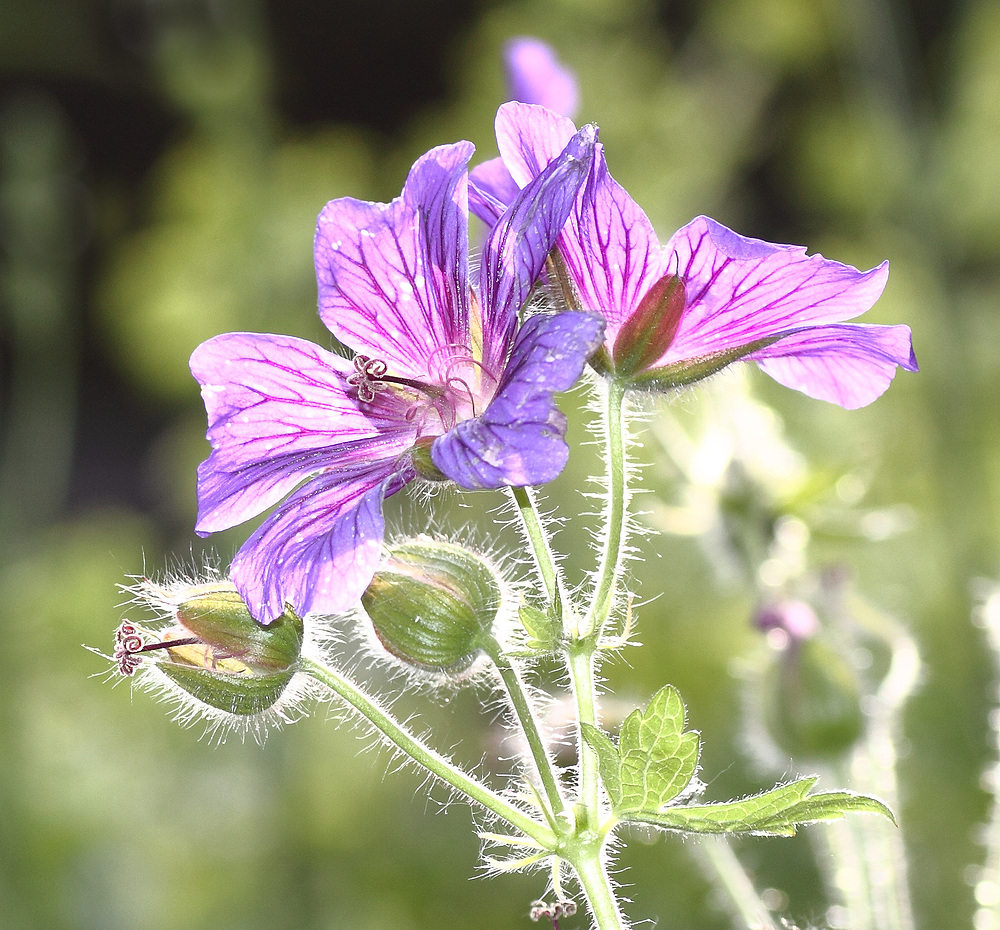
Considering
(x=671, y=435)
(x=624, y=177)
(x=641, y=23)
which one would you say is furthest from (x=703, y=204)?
(x=671, y=435)

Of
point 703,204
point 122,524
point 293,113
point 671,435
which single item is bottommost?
point 671,435

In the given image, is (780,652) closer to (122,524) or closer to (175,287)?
(175,287)

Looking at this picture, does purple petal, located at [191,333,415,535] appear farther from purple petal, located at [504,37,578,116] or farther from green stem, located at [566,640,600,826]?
purple petal, located at [504,37,578,116]

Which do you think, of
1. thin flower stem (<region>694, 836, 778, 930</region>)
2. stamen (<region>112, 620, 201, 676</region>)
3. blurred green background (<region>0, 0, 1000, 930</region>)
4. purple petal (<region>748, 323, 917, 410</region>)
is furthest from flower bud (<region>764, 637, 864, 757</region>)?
blurred green background (<region>0, 0, 1000, 930</region>)

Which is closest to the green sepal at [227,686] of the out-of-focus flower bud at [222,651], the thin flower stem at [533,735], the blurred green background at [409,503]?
the out-of-focus flower bud at [222,651]

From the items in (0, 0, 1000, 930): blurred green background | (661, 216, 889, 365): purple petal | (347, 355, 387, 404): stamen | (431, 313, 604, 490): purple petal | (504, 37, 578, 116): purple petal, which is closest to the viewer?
(431, 313, 604, 490): purple petal

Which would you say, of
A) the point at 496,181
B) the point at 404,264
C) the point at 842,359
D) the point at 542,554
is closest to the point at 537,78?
the point at 496,181

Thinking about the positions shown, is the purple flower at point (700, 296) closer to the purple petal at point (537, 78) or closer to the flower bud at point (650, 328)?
the flower bud at point (650, 328)
